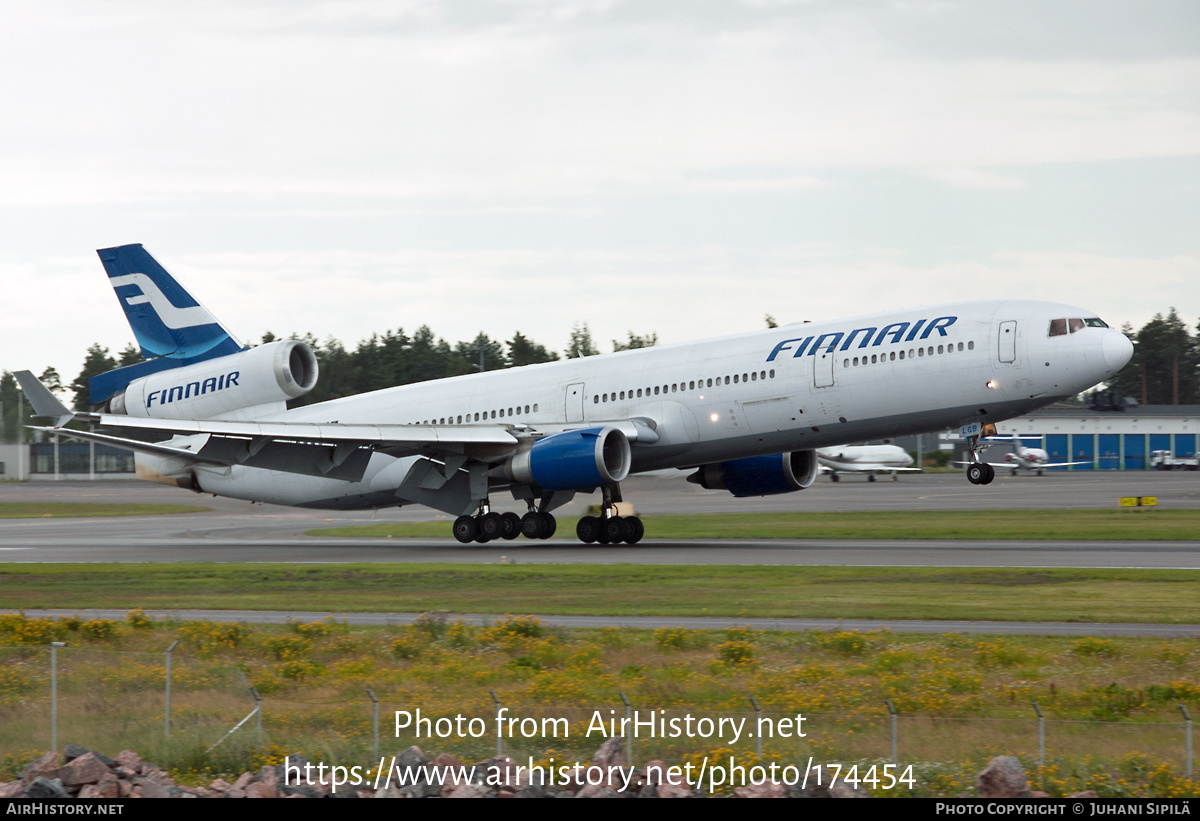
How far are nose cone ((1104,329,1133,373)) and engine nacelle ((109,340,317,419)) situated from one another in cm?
2510

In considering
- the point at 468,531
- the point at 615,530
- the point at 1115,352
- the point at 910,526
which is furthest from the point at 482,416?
the point at 1115,352

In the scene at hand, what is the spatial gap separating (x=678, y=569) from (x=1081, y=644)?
13943 mm

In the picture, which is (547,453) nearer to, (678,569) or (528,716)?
(678,569)

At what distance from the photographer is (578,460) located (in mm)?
35969

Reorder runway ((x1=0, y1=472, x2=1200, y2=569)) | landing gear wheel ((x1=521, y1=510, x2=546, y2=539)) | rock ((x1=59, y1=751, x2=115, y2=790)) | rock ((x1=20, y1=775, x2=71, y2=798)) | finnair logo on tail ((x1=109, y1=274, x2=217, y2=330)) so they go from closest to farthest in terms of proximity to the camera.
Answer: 1. rock ((x1=20, y1=775, x2=71, y2=798))
2. rock ((x1=59, y1=751, x2=115, y2=790))
3. runway ((x1=0, y1=472, x2=1200, y2=569))
4. landing gear wheel ((x1=521, y1=510, x2=546, y2=539))
5. finnair logo on tail ((x1=109, y1=274, x2=217, y2=330))

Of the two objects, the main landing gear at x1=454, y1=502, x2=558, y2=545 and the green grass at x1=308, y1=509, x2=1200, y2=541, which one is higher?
the main landing gear at x1=454, y1=502, x2=558, y2=545

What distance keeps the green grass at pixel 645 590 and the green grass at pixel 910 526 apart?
13.2 m

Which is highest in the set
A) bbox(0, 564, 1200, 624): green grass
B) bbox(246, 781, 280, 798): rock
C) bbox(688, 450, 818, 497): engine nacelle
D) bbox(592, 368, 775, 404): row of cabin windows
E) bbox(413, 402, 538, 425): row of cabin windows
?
bbox(592, 368, 775, 404): row of cabin windows

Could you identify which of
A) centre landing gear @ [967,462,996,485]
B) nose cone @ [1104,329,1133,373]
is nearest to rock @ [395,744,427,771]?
centre landing gear @ [967,462,996,485]

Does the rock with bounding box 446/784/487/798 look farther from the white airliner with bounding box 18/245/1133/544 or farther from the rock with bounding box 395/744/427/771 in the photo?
the white airliner with bounding box 18/245/1133/544

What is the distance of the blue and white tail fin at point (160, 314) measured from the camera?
4297 cm

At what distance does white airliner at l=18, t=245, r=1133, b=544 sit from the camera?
33125 mm

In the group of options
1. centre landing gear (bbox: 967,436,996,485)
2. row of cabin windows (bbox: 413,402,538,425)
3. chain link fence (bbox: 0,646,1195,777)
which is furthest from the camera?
row of cabin windows (bbox: 413,402,538,425)

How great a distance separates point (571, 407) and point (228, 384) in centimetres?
1194
